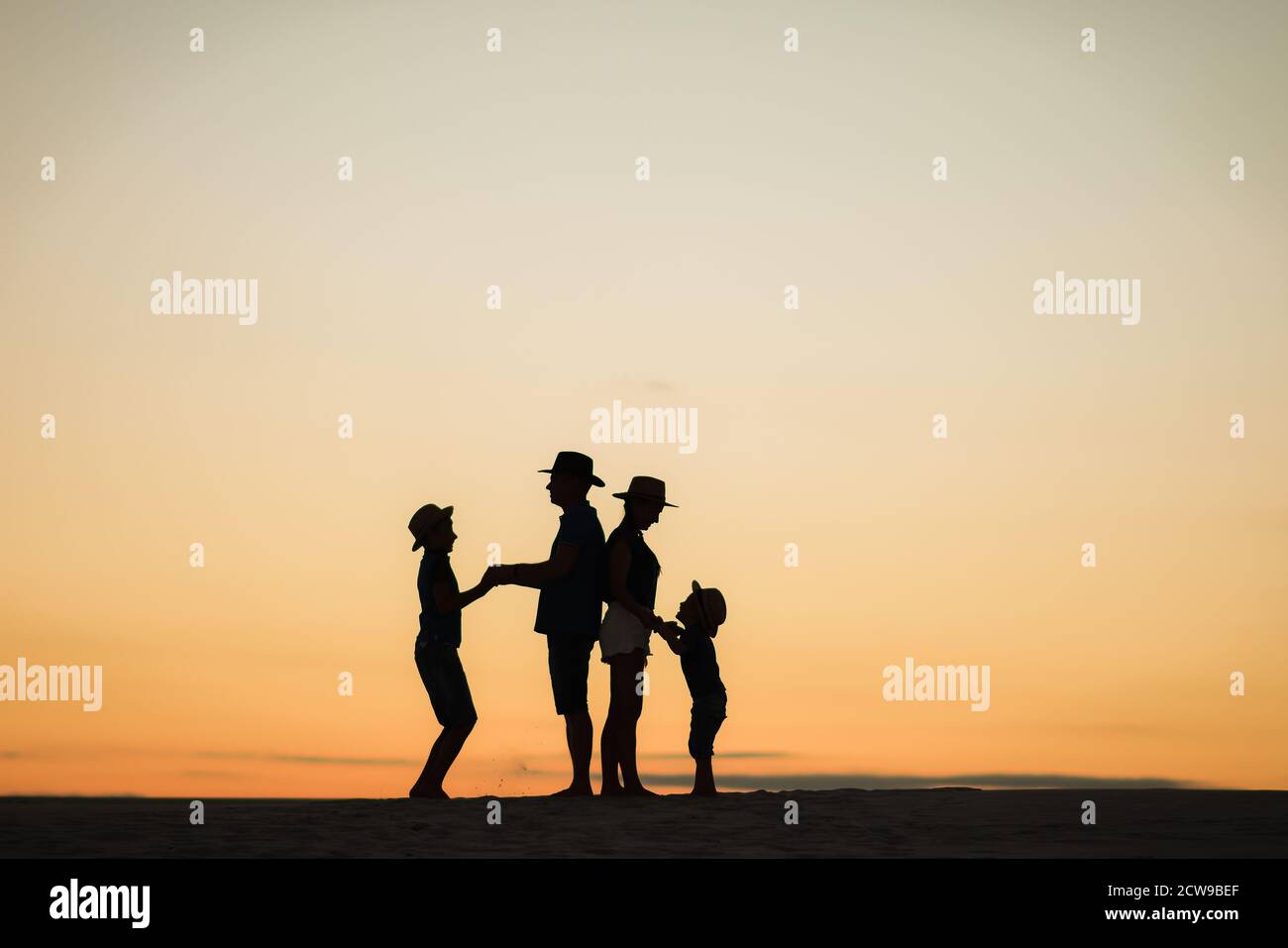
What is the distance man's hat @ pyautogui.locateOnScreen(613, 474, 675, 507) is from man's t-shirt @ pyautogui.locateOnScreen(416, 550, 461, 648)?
1348 mm

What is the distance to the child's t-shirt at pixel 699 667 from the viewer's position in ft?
34.7

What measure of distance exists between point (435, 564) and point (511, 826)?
8.49 feet

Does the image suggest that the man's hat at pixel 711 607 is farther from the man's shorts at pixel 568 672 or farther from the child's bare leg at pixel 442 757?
the child's bare leg at pixel 442 757

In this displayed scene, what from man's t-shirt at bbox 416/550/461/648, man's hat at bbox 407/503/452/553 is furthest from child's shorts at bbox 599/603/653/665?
man's hat at bbox 407/503/452/553

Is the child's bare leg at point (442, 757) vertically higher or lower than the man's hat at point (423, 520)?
lower

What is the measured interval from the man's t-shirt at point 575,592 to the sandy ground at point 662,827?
1.26 m

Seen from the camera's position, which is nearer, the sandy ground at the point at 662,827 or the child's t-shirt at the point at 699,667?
the sandy ground at the point at 662,827

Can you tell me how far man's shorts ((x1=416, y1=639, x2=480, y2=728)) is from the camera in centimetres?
1045
